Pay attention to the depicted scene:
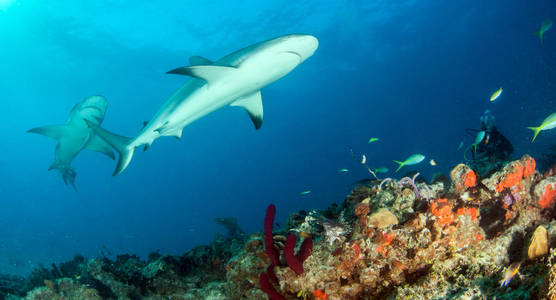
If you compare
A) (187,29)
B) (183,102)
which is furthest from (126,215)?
(183,102)

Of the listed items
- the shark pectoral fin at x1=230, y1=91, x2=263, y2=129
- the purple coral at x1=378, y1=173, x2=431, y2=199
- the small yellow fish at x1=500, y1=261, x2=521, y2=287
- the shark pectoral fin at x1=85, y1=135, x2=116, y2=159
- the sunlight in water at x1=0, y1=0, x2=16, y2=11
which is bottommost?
the small yellow fish at x1=500, y1=261, x2=521, y2=287

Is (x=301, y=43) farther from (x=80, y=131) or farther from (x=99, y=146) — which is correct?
(x=80, y=131)

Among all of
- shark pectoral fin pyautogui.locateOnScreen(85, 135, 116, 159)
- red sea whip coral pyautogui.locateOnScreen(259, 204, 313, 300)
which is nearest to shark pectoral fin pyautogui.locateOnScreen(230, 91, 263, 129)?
red sea whip coral pyautogui.locateOnScreen(259, 204, 313, 300)

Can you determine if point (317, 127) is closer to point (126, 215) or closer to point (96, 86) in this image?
point (96, 86)

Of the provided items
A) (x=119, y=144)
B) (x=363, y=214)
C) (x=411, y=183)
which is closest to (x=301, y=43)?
(x=411, y=183)

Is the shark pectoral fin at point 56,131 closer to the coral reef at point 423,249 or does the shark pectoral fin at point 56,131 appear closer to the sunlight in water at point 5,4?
the coral reef at point 423,249

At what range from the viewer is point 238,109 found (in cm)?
6675

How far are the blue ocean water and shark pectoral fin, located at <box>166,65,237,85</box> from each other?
434 inches

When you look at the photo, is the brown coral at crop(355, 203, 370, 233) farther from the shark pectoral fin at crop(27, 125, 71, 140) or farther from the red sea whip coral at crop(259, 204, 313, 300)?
the shark pectoral fin at crop(27, 125, 71, 140)

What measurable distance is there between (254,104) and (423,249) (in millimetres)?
5049

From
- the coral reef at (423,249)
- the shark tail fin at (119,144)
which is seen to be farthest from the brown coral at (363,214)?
the shark tail fin at (119,144)

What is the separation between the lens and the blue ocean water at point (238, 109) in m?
36.9

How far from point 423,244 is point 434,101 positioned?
4179 inches

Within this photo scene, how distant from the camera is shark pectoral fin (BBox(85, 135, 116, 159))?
9844mm
